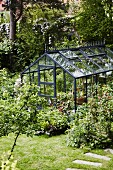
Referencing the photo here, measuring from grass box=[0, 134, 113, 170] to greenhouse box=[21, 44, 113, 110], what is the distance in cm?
164

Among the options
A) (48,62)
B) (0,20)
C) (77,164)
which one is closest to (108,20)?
(48,62)

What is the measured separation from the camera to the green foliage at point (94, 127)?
25.8ft

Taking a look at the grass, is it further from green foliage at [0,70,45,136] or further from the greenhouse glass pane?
the greenhouse glass pane

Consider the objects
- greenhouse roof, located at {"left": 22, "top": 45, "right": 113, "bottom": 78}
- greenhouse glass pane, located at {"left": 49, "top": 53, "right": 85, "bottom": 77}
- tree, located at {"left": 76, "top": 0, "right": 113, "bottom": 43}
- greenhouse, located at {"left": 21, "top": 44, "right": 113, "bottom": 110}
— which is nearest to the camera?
greenhouse glass pane, located at {"left": 49, "top": 53, "right": 85, "bottom": 77}

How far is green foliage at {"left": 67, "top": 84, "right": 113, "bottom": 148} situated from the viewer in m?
7.88

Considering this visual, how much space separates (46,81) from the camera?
1095cm

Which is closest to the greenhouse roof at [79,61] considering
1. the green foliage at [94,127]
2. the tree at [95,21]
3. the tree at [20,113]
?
the green foliage at [94,127]

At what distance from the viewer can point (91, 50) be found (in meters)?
11.5

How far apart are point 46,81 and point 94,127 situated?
3343 millimetres

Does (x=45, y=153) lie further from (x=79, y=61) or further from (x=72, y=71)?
(x=79, y=61)

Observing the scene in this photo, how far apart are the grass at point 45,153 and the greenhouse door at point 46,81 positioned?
205 cm

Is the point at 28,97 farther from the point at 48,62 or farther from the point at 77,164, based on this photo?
the point at 48,62

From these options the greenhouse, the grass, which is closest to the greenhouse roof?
the greenhouse

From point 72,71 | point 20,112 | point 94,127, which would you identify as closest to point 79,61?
point 72,71
